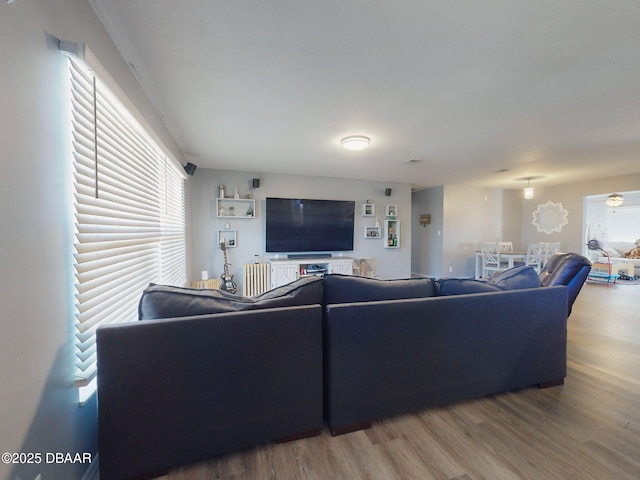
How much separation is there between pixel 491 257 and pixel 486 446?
513 centimetres

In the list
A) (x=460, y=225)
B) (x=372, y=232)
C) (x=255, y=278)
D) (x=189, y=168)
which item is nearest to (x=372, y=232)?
(x=372, y=232)

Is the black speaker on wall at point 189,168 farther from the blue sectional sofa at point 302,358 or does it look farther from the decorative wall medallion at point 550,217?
the decorative wall medallion at point 550,217

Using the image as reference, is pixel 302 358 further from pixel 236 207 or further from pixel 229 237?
pixel 236 207

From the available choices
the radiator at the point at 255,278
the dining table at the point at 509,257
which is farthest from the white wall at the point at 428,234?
the radiator at the point at 255,278

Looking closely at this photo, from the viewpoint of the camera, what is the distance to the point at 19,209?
2.69 ft

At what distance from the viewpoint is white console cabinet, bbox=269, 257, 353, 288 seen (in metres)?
4.55

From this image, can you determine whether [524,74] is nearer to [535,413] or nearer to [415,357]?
[415,357]

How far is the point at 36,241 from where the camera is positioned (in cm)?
89

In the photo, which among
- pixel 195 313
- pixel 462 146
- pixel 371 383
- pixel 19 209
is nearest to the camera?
pixel 19 209

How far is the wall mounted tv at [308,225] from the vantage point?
186 inches

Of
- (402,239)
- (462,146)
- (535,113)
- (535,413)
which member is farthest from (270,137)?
(402,239)

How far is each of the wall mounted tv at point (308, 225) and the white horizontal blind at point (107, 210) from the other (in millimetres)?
2422

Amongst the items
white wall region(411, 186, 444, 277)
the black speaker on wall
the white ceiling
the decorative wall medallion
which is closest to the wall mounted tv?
the black speaker on wall

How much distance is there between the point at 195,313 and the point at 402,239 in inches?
200
